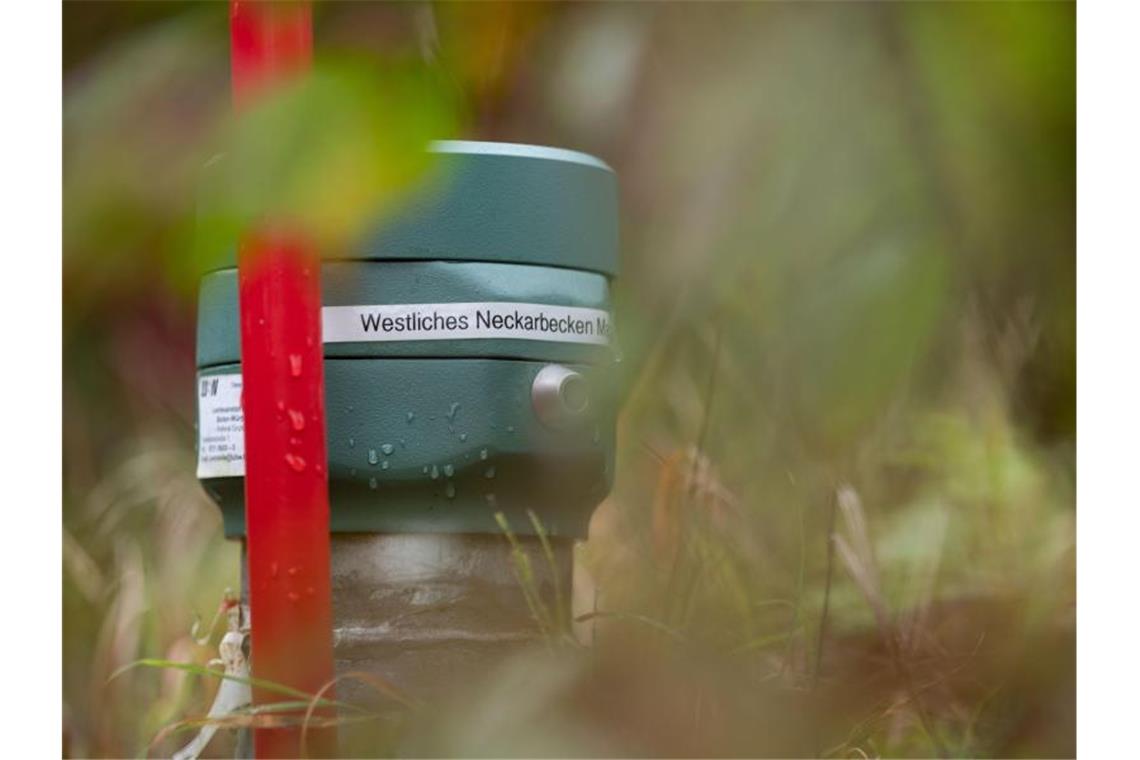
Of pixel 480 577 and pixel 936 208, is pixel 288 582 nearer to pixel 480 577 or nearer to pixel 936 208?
pixel 480 577

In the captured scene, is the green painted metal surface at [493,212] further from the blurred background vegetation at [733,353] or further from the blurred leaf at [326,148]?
the blurred leaf at [326,148]

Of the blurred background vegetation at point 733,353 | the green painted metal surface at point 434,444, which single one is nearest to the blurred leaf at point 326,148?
the blurred background vegetation at point 733,353

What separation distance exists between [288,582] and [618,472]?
0.86m

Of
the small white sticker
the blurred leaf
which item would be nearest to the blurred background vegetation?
the blurred leaf

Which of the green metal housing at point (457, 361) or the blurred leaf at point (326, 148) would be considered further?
the green metal housing at point (457, 361)

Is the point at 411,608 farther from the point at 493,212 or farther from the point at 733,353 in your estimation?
the point at 733,353

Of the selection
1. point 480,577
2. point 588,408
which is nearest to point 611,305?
point 588,408

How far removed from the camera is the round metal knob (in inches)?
58.7

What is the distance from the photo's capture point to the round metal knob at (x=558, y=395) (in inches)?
58.7

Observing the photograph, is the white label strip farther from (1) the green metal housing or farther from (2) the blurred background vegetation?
(2) the blurred background vegetation

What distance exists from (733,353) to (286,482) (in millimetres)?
808

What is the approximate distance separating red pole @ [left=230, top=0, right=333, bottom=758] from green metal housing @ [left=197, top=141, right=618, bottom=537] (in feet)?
0.31

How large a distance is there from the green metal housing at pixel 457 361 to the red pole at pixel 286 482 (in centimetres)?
9

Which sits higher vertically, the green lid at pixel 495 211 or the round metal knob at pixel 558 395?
the green lid at pixel 495 211
